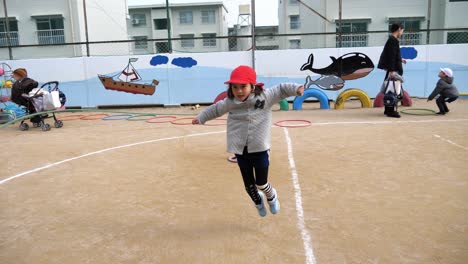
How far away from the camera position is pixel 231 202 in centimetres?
441

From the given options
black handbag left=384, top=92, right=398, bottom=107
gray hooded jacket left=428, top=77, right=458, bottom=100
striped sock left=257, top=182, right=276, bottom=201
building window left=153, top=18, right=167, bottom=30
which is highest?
building window left=153, top=18, right=167, bottom=30

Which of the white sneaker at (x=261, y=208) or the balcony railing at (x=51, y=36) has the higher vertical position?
the balcony railing at (x=51, y=36)

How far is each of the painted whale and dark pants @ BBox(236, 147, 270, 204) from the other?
38.8 feet

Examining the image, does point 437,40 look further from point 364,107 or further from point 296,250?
point 296,250

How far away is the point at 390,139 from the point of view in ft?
24.5

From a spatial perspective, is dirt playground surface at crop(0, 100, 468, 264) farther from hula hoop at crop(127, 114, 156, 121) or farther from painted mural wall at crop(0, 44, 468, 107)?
painted mural wall at crop(0, 44, 468, 107)

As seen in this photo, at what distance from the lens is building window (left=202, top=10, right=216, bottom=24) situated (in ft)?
143

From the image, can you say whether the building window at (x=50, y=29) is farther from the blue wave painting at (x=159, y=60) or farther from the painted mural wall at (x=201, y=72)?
the blue wave painting at (x=159, y=60)

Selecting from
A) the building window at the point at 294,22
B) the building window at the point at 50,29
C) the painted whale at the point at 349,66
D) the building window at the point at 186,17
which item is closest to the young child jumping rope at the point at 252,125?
the painted whale at the point at 349,66

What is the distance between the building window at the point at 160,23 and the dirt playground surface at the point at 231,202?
131 feet

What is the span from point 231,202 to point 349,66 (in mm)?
11812

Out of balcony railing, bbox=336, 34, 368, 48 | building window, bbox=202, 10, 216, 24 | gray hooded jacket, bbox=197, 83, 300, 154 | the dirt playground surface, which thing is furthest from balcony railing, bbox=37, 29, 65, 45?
gray hooded jacket, bbox=197, 83, 300, 154

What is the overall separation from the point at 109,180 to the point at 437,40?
2478cm

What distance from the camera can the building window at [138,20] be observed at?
45188mm
